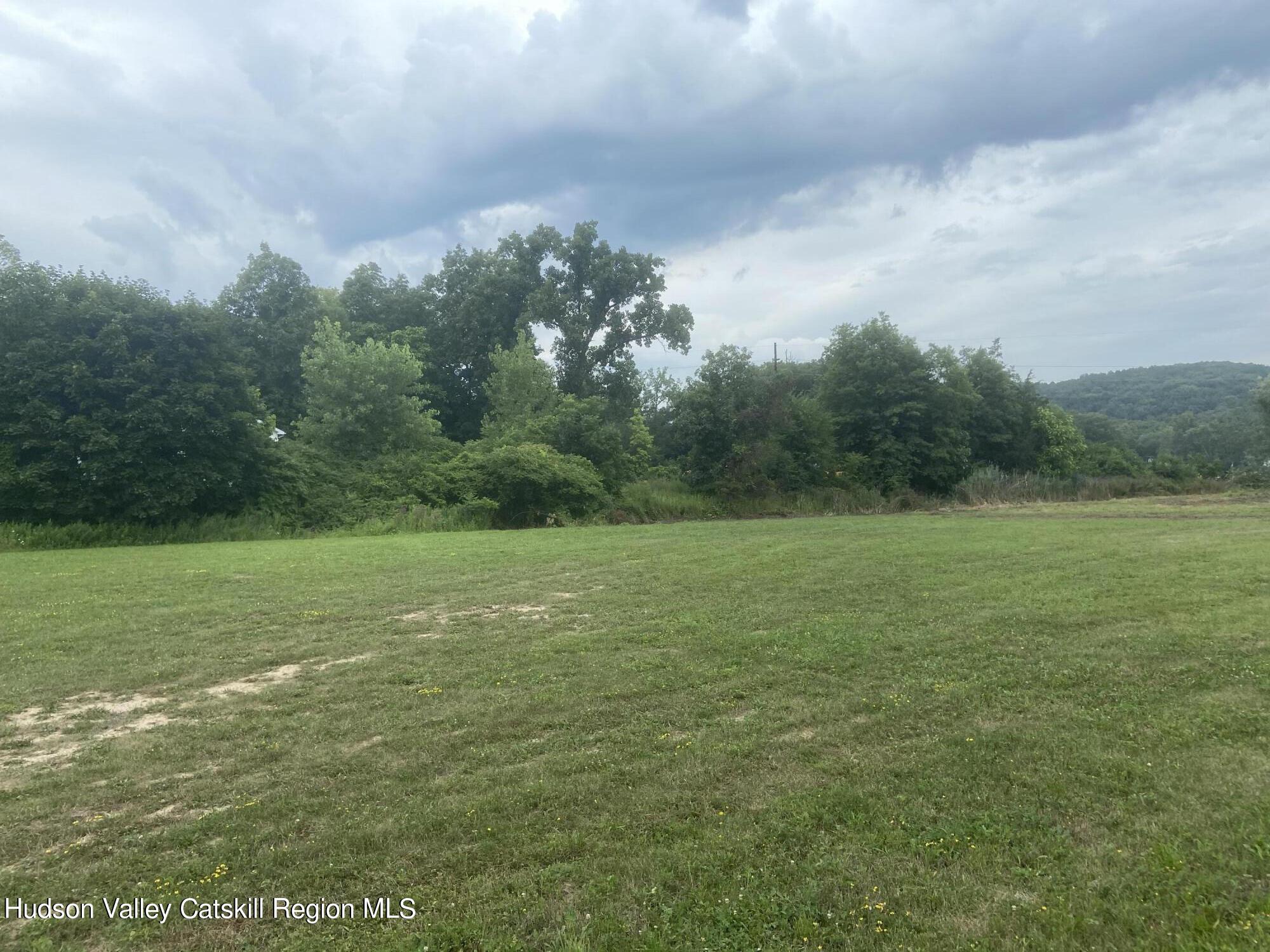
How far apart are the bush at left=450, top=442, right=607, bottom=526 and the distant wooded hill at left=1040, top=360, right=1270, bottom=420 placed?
69949 mm

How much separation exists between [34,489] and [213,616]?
16.7 meters

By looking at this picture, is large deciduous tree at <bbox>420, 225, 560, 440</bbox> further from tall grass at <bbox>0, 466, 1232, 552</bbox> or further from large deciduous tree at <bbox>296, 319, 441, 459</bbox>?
tall grass at <bbox>0, 466, 1232, 552</bbox>

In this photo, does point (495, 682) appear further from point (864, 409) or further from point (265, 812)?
point (864, 409)

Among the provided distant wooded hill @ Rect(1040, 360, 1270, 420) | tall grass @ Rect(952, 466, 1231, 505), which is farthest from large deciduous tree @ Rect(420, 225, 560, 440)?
distant wooded hill @ Rect(1040, 360, 1270, 420)

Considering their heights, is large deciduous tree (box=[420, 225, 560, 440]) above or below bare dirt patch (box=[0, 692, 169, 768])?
above

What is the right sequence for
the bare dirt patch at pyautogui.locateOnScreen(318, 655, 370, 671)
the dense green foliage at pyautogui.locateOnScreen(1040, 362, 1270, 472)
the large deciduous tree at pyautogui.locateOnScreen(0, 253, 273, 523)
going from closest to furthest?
the bare dirt patch at pyautogui.locateOnScreen(318, 655, 370, 671) < the large deciduous tree at pyautogui.locateOnScreen(0, 253, 273, 523) < the dense green foliage at pyautogui.locateOnScreen(1040, 362, 1270, 472)

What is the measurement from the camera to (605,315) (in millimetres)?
51531

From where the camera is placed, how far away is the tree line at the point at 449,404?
2202 cm

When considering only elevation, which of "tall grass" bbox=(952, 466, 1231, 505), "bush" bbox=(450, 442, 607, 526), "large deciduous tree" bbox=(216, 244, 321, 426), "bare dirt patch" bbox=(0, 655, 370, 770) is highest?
"large deciduous tree" bbox=(216, 244, 321, 426)

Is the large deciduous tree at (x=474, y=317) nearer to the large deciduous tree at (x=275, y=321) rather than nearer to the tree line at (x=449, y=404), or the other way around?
the tree line at (x=449, y=404)

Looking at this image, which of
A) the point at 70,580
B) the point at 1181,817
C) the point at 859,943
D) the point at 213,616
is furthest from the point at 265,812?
the point at 70,580

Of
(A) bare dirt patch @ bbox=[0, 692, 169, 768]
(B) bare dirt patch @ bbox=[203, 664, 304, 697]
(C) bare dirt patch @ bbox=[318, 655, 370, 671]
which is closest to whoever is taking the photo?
(A) bare dirt patch @ bbox=[0, 692, 169, 768]

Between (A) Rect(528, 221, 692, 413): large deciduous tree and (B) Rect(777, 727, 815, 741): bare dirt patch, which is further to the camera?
(A) Rect(528, 221, 692, 413): large deciduous tree

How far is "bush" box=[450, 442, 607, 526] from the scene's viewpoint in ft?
91.9
